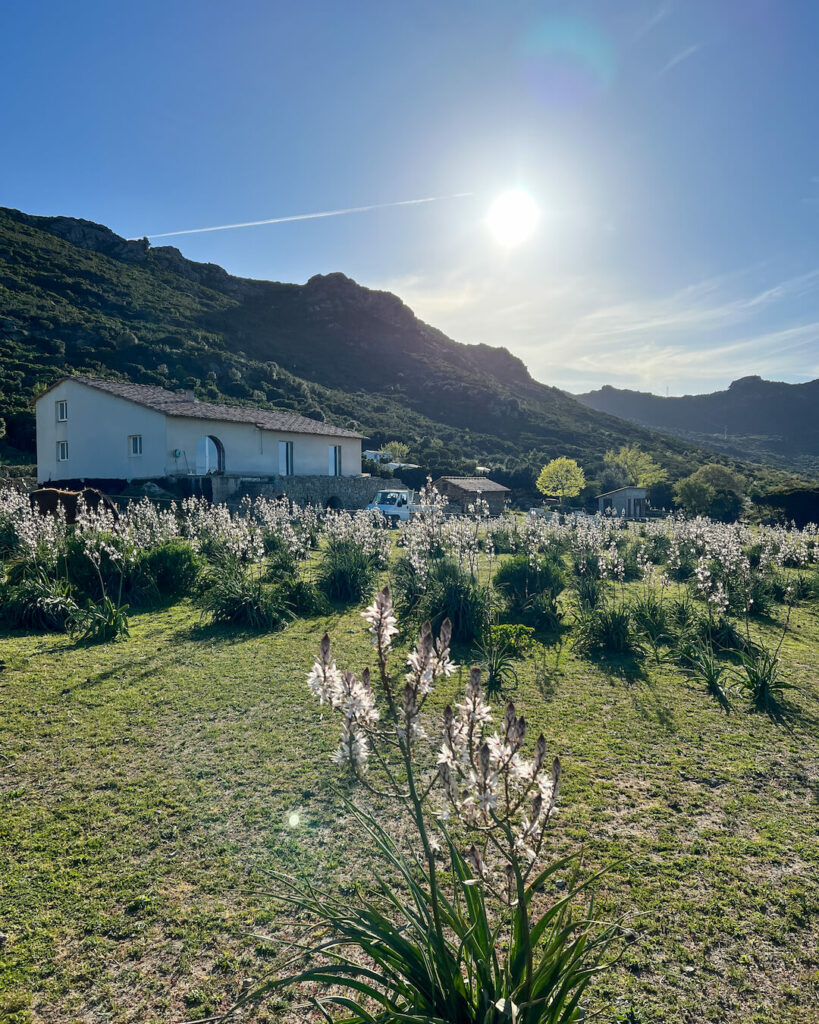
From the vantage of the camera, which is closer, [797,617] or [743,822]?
[743,822]

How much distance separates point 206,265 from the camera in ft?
283

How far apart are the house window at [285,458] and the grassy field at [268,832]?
90.2 feet

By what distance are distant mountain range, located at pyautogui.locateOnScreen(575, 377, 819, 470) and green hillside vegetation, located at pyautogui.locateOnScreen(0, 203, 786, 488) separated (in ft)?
113

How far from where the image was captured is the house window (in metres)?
33.1

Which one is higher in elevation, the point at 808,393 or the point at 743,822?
the point at 808,393

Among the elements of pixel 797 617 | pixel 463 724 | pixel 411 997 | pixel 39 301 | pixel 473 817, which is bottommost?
pixel 797 617

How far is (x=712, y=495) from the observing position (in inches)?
1395

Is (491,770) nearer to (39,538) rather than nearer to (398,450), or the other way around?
(39,538)

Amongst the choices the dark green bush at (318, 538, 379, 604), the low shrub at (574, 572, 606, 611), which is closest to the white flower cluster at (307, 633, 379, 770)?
the low shrub at (574, 572, 606, 611)

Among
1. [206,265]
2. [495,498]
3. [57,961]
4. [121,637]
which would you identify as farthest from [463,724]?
[206,265]

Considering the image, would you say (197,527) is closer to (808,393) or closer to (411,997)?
(411,997)

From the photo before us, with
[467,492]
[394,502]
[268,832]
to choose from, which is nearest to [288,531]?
[268,832]

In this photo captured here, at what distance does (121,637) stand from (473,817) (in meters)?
6.92

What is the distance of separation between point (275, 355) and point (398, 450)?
30.3 m
